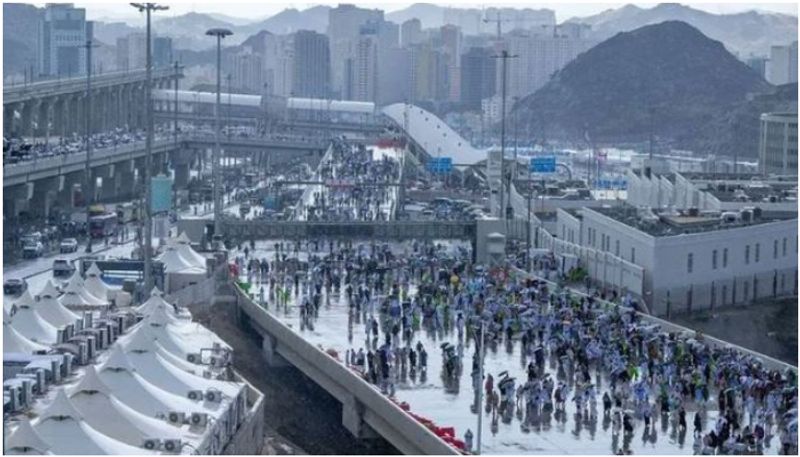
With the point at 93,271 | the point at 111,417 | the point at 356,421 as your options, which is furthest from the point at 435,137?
the point at 111,417

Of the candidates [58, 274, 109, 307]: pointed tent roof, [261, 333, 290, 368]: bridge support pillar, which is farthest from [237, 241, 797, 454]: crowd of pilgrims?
[58, 274, 109, 307]: pointed tent roof

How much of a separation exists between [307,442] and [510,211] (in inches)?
446

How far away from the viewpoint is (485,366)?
15.1 metres

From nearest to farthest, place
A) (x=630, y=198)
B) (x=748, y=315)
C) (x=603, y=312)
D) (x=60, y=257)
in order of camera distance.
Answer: (x=603, y=312) < (x=748, y=315) < (x=60, y=257) < (x=630, y=198)

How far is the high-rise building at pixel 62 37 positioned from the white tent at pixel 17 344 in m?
66.1

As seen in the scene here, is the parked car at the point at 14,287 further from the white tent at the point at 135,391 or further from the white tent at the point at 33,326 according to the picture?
the white tent at the point at 135,391

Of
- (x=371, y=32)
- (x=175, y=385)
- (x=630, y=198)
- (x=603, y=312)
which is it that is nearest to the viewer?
(x=175, y=385)

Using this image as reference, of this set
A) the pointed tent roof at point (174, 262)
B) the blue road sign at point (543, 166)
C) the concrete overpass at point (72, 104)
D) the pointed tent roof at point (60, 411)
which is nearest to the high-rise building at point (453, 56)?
the concrete overpass at point (72, 104)

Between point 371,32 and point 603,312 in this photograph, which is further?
point 371,32

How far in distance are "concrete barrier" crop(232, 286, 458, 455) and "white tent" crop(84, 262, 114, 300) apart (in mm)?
1353

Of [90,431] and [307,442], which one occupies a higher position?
[90,431]

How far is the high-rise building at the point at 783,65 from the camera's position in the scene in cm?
8012

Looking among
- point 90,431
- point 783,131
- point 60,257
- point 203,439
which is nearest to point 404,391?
point 203,439

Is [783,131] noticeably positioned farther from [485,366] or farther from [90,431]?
[90,431]
